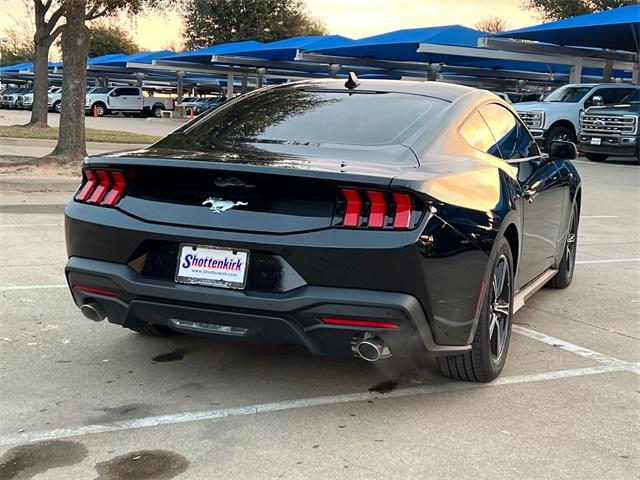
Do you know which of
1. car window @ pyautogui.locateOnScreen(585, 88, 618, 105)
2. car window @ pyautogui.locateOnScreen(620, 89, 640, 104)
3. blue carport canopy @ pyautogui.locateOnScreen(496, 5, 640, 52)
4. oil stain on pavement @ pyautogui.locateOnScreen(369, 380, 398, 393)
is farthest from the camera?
blue carport canopy @ pyautogui.locateOnScreen(496, 5, 640, 52)

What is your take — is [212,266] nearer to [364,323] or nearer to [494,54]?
[364,323]

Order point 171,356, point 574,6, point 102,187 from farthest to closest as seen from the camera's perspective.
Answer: point 574,6, point 171,356, point 102,187

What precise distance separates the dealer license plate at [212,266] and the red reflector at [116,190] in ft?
1.59

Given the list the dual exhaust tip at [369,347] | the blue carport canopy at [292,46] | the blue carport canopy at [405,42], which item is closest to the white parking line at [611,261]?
the dual exhaust tip at [369,347]

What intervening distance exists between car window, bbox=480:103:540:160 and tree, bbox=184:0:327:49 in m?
50.9

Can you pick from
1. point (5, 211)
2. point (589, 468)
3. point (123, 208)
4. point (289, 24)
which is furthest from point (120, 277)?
point (289, 24)

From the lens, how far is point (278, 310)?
11.3ft

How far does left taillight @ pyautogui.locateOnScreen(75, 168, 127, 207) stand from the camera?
382 cm

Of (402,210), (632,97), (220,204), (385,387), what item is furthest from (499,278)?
(632,97)

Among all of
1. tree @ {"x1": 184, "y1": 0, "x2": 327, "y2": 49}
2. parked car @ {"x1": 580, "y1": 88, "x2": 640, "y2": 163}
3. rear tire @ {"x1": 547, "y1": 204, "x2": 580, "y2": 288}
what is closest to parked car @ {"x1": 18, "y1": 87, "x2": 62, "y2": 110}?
tree @ {"x1": 184, "y1": 0, "x2": 327, "y2": 49}

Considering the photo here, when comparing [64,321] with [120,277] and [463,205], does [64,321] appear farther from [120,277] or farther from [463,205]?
[463,205]

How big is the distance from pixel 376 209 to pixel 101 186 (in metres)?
1.43

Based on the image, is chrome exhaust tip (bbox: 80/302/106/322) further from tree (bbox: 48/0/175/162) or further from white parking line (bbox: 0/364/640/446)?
tree (bbox: 48/0/175/162)

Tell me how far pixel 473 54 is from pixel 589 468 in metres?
26.3
